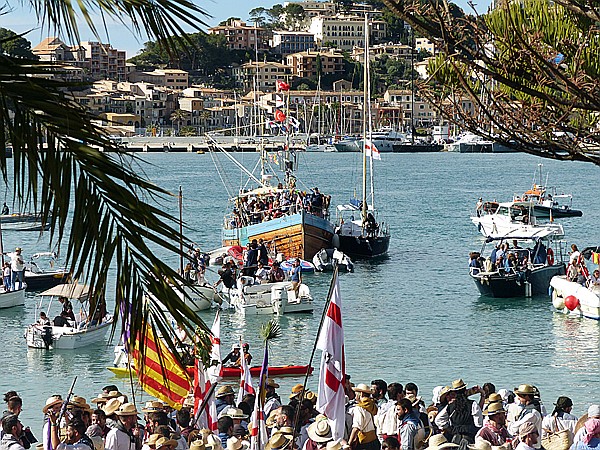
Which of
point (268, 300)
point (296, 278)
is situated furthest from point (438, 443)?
point (296, 278)

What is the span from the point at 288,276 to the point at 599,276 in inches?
367

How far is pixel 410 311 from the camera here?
3403 cm

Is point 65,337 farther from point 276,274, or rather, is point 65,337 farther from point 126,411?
point 126,411

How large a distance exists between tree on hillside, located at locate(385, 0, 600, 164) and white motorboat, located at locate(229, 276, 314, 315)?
22471 mm

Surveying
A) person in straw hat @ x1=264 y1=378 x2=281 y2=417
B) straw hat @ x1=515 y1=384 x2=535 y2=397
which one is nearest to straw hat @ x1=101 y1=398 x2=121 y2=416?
person in straw hat @ x1=264 y1=378 x2=281 y2=417

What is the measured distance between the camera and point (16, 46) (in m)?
3.51

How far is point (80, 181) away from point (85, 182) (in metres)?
0.02

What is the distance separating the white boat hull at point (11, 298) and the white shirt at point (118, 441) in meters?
24.0

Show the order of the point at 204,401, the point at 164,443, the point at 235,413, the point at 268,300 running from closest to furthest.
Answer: the point at 164,443
the point at 204,401
the point at 235,413
the point at 268,300

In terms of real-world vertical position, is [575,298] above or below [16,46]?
below

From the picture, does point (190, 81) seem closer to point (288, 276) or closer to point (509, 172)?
point (509, 172)

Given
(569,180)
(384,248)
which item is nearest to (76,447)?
(384,248)

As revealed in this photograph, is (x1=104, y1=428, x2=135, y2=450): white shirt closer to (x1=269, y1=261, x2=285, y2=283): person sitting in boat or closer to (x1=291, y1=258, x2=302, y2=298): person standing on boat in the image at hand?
(x1=291, y1=258, x2=302, y2=298): person standing on boat

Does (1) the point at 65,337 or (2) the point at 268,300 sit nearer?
(1) the point at 65,337
